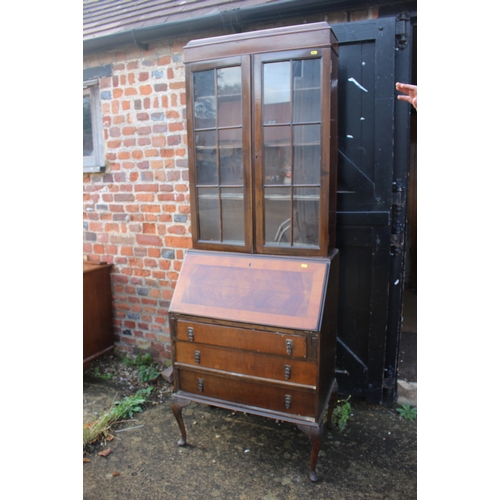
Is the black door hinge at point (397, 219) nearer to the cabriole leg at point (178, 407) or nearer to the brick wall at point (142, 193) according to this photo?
the brick wall at point (142, 193)

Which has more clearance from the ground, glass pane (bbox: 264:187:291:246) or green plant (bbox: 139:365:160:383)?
glass pane (bbox: 264:187:291:246)

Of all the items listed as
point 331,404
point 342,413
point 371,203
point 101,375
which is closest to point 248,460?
point 331,404

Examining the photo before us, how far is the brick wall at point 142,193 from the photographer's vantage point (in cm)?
330

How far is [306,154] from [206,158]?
0.67 metres

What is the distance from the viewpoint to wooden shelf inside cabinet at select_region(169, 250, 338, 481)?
7.29 feet

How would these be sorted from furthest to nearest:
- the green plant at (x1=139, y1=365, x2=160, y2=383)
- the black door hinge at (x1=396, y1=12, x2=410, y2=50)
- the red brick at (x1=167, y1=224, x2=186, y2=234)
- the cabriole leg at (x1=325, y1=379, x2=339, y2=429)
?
1. the green plant at (x1=139, y1=365, x2=160, y2=383)
2. the red brick at (x1=167, y1=224, x2=186, y2=234)
3. the cabriole leg at (x1=325, y1=379, x2=339, y2=429)
4. the black door hinge at (x1=396, y1=12, x2=410, y2=50)

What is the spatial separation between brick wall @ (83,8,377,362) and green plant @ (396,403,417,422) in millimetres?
2009

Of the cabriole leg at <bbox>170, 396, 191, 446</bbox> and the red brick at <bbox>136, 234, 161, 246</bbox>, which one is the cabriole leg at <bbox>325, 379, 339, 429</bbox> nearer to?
the cabriole leg at <bbox>170, 396, 191, 446</bbox>

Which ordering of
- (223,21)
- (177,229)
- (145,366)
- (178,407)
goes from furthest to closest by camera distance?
1. (145,366)
2. (177,229)
3. (223,21)
4. (178,407)

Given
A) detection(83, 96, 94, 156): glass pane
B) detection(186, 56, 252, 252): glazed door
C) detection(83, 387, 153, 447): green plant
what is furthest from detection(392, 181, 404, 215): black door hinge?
detection(83, 96, 94, 156): glass pane

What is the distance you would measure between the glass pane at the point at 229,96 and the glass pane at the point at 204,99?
2.2 inches

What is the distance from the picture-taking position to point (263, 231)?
2.49 m

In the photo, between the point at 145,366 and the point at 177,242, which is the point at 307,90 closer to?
the point at 177,242
